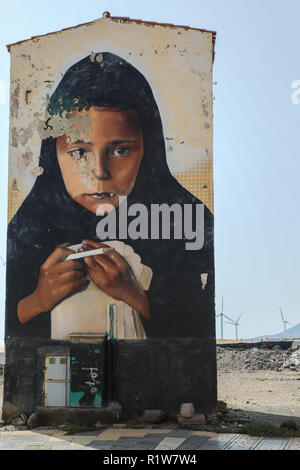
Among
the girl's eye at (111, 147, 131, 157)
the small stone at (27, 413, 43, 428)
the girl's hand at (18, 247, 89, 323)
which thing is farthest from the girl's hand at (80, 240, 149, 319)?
the small stone at (27, 413, 43, 428)

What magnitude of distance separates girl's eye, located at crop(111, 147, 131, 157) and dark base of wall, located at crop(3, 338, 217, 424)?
6823 millimetres

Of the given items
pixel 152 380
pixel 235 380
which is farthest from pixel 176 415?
pixel 235 380

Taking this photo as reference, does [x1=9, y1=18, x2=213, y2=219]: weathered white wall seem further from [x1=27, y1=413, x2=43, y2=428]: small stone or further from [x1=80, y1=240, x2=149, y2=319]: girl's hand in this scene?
[x1=27, y1=413, x2=43, y2=428]: small stone

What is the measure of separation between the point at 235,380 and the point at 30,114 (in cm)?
2256

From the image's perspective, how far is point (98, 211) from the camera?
909 inches

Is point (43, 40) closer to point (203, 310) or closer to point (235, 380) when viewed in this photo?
point (203, 310)

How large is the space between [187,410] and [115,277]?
523 cm

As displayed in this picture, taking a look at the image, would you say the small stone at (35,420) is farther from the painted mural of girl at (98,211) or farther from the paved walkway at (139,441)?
the painted mural of girl at (98,211)

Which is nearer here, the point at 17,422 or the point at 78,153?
the point at 17,422

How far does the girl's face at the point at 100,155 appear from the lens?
23188 millimetres

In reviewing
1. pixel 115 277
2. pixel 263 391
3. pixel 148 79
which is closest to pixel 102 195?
pixel 115 277

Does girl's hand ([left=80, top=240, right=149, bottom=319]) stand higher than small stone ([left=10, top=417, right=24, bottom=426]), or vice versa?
girl's hand ([left=80, top=240, right=149, bottom=319])

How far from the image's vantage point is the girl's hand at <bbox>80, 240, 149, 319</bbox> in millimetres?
22453

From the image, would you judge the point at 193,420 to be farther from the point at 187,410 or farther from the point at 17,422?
the point at 17,422
